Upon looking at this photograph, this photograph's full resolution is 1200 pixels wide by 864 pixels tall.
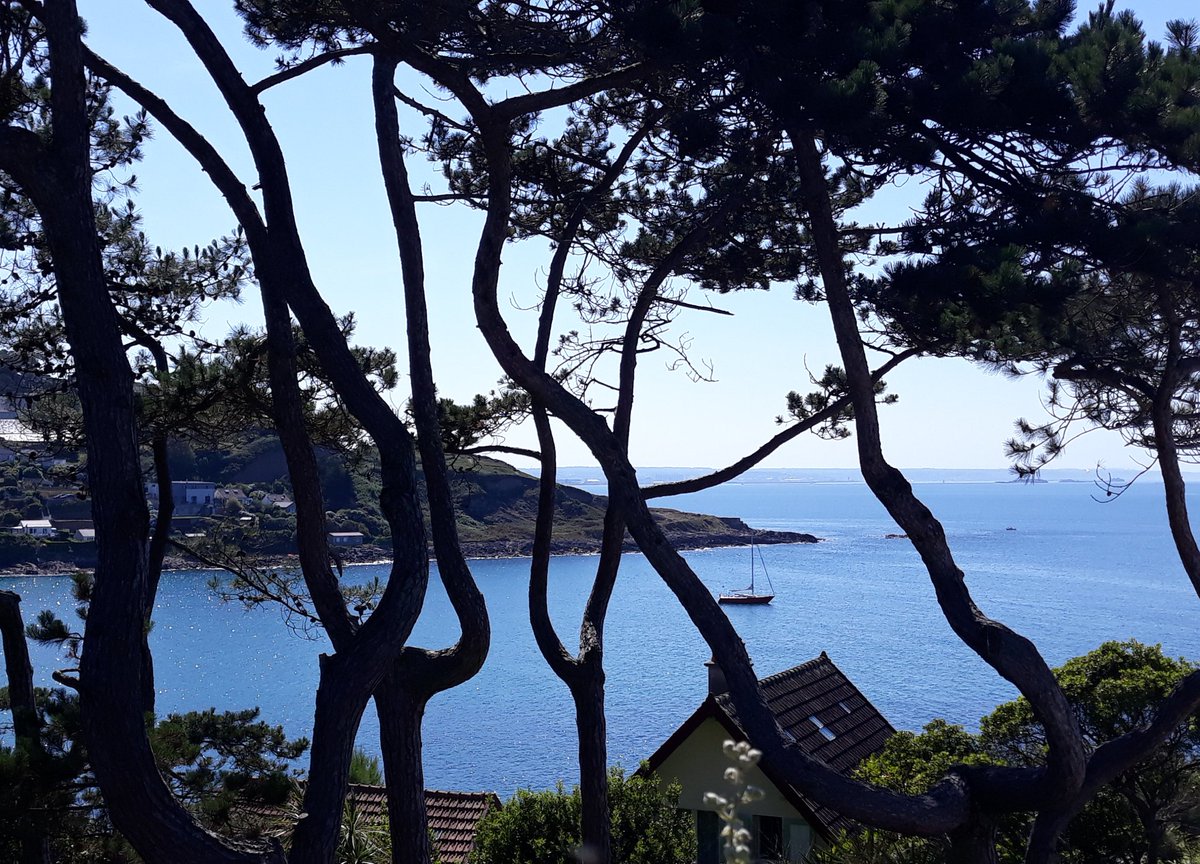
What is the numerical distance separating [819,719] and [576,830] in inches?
180

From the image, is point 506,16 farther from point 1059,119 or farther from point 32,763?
point 32,763

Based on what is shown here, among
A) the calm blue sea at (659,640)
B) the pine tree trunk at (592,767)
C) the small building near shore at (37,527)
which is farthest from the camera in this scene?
the small building near shore at (37,527)

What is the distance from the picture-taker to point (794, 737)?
1085 cm

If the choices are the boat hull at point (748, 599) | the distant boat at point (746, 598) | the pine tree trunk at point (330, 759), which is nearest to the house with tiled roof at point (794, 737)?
the pine tree trunk at point (330, 759)

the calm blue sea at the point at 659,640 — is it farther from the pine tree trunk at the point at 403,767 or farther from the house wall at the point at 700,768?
the pine tree trunk at the point at 403,767

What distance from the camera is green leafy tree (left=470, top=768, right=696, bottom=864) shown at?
28.4 ft

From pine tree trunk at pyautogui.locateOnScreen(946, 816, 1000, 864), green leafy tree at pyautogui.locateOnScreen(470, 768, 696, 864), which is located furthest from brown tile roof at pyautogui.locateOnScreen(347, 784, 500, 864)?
pine tree trunk at pyautogui.locateOnScreen(946, 816, 1000, 864)

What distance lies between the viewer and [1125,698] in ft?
25.3

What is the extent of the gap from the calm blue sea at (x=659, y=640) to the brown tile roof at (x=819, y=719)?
1537 cm

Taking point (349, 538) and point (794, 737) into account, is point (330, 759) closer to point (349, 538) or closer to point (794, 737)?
point (794, 737)

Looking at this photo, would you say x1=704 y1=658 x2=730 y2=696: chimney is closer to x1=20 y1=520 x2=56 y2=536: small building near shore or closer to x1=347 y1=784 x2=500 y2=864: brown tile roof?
x1=347 y1=784 x2=500 y2=864: brown tile roof

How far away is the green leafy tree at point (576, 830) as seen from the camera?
8.66 meters

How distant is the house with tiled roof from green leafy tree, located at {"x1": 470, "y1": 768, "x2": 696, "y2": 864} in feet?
5.51

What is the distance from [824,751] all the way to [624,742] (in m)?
19.4
